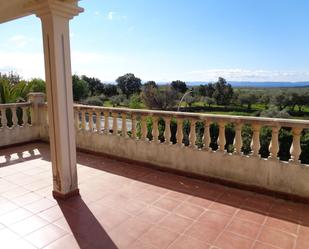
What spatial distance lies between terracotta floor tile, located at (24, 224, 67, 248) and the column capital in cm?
223

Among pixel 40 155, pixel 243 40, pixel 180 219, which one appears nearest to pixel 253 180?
pixel 180 219

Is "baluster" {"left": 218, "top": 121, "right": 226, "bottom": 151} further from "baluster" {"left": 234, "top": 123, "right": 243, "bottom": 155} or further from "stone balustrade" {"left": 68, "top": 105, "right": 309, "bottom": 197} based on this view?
"baluster" {"left": 234, "top": 123, "right": 243, "bottom": 155}

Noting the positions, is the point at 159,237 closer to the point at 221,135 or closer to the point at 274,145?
the point at 221,135

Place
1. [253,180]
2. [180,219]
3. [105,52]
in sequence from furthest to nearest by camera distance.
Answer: [105,52] → [253,180] → [180,219]

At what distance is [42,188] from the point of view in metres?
3.24

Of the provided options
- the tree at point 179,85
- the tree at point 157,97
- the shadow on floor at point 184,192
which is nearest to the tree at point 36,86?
the shadow on floor at point 184,192

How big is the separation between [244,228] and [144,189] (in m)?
1.36

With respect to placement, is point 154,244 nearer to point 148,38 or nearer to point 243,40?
point 148,38

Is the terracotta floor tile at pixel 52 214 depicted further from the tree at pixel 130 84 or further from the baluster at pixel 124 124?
the tree at pixel 130 84

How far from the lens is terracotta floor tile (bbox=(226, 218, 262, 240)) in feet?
7.34

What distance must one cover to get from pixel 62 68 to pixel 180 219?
2129mm

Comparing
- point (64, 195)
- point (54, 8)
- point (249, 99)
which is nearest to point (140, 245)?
point (64, 195)

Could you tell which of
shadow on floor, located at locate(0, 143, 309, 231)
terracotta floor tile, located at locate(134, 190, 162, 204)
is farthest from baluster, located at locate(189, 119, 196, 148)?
terracotta floor tile, located at locate(134, 190, 162, 204)

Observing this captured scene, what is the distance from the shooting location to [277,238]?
85.5 inches
